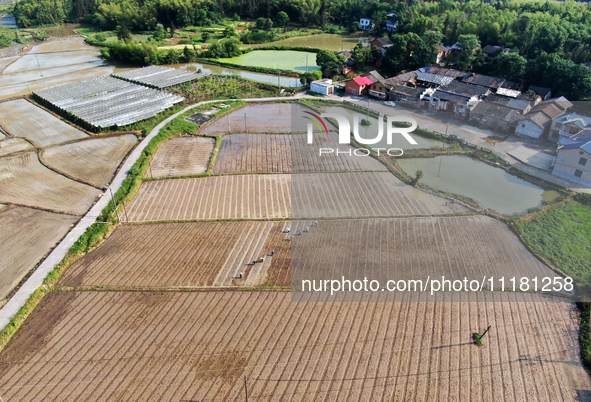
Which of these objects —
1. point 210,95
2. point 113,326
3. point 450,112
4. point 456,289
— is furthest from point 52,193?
point 450,112

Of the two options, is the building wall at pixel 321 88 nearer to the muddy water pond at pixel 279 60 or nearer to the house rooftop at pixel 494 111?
the muddy water pond at pixel 279 60

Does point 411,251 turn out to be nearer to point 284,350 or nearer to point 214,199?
point 284,350

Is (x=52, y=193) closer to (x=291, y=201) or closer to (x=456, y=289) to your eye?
(x=291, y=201)

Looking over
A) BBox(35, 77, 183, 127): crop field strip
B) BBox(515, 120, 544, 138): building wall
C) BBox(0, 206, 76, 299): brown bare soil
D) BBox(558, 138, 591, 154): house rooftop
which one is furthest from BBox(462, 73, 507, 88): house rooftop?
BBox(0, 206, 76, 299): brown bare soil

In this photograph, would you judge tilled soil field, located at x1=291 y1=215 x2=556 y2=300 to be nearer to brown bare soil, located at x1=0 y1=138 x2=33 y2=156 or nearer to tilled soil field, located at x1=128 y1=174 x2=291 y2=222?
tilled soil field, located at x1=128 y1=174 x2=291 y2=222

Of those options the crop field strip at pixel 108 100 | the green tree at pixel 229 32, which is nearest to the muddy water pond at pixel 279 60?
the green tree at pixel 229 32
